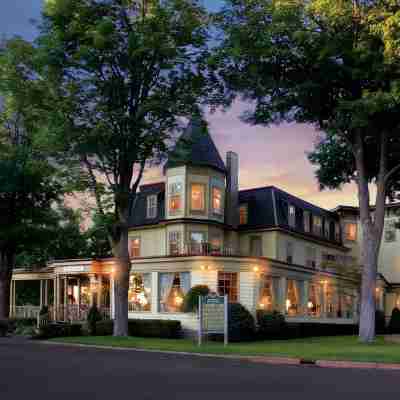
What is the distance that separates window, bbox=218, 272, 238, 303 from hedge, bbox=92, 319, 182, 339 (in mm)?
2978

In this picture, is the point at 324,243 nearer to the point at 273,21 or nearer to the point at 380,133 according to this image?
Result: the point at 380,133

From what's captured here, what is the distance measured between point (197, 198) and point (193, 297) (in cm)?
906

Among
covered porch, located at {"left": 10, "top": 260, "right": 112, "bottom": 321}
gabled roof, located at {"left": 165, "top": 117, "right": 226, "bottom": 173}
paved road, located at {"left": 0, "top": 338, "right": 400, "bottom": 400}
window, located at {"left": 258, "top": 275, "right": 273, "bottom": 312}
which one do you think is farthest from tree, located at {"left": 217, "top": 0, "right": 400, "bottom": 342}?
covered porch, located at {"left": 10, "top": 260, "right": 112, "bottom": 321}

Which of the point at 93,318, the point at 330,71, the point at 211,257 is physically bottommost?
the point at 93,318

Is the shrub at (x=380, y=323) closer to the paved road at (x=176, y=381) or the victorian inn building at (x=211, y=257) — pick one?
the victorian inn building at (x=211, y=257)

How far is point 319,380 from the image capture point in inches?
530

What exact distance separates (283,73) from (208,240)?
14.3 meters

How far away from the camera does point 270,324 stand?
32.4m

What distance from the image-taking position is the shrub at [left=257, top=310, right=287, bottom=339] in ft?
106

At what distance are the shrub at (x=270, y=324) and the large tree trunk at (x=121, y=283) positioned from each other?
7239 mm

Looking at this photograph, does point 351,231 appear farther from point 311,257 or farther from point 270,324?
point 270,324

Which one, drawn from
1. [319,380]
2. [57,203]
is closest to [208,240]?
[57,203]

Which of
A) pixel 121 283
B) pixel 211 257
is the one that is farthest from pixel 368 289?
pixel 121 283

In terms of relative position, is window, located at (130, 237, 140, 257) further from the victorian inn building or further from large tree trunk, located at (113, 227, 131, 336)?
large tree trunk, located at (113, 227, 131, 336)
